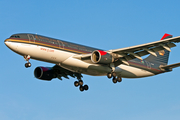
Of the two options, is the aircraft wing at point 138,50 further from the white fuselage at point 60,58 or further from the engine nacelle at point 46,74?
the engine nacelle at point 46,74

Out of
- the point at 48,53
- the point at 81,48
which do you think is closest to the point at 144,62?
the point at 81,48

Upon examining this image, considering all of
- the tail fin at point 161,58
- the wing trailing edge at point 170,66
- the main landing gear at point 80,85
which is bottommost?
the main landing gear at point 80,85

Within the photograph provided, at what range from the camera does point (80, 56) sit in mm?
35750

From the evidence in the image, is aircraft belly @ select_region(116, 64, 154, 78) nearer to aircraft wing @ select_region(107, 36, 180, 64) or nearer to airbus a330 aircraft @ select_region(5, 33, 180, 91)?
airbus a330 aircraft @ select_region(5, 33, 180, 91)

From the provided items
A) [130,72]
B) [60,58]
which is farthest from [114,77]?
[60,58]

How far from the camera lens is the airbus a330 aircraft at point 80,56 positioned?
33.8 m

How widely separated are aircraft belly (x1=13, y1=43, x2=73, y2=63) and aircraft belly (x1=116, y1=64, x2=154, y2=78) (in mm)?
7994

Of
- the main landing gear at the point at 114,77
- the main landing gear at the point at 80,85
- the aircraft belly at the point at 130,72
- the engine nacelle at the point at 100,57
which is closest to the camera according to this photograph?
the engine nacelle at the point at 100,57

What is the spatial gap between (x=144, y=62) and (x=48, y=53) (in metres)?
14.8

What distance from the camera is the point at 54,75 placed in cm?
4131

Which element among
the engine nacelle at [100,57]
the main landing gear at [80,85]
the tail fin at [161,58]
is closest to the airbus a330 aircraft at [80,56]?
the engine nacelle at [100,57]

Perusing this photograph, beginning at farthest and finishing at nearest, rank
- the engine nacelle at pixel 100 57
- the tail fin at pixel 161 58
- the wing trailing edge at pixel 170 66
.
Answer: the tail fin at pixel 161 58
the wing trailing edge at pixel 170 66
the engine nacelle at pixel 100 57

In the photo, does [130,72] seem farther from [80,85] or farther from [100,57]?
[100,57]

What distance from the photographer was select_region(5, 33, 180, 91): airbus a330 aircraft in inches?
1332
